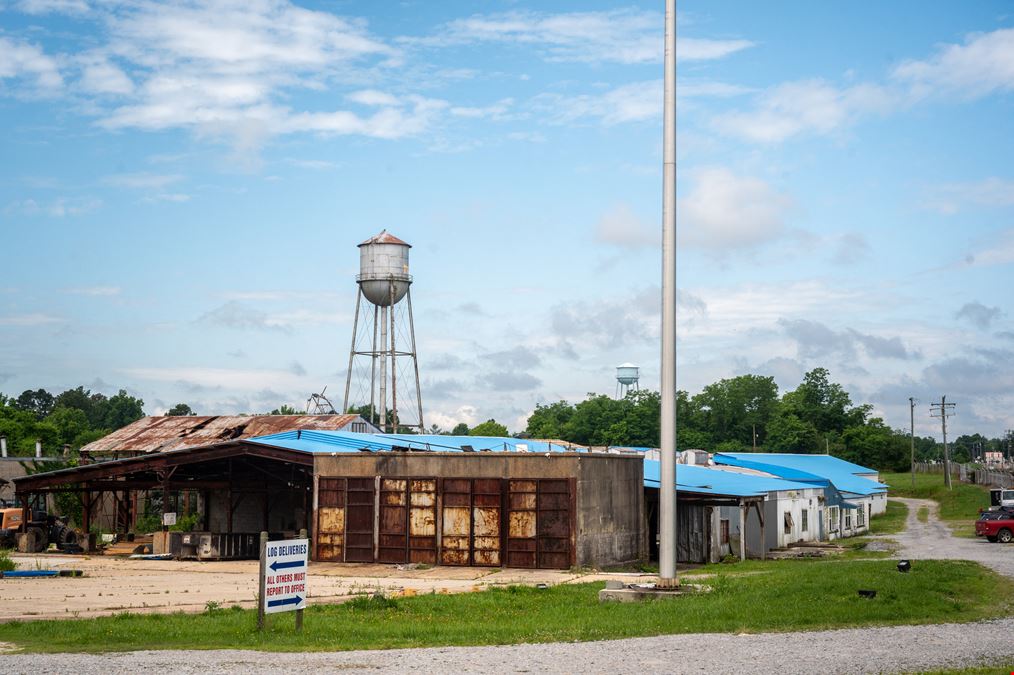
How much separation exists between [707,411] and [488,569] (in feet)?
393

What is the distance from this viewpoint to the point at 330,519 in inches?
1569

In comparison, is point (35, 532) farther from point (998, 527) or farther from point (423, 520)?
point (998, 527)

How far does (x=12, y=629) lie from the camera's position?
64.5ft

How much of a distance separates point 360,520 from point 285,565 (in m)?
21.1

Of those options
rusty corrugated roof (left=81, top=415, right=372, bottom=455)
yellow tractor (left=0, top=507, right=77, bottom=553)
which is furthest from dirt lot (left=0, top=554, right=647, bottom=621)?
rusty corrugated roof (left=81, top=415, right=372, bottom=455)

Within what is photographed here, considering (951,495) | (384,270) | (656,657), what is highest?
(384,270)

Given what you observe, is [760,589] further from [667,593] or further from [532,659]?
[532,659]

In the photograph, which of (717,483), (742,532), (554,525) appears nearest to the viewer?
(554,525)

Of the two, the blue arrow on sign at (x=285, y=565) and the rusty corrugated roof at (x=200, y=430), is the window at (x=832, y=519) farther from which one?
the blue arrow on sign at (x=285, y=565)

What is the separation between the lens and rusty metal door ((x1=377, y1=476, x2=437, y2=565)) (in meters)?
38.2

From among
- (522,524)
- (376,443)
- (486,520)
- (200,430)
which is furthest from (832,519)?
(200,430)

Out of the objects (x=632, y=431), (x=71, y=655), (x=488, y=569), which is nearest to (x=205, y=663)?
(x=71, y=655)

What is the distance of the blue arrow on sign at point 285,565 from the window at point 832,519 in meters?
47.6

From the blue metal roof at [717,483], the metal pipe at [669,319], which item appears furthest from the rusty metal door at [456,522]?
the metal pipe at [669,319]
